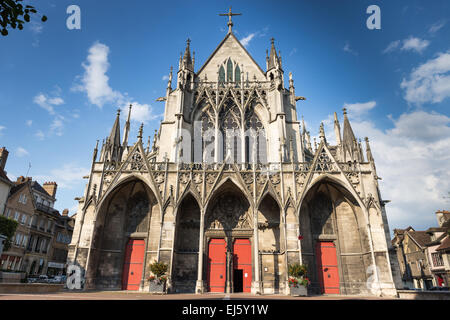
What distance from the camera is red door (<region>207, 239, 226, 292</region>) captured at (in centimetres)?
1700

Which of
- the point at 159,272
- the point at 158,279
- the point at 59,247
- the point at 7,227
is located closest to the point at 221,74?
the point at 159,272

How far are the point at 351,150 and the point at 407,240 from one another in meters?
28.1

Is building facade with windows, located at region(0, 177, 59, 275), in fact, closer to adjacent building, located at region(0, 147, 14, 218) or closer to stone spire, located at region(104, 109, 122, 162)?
adjacent building, located at region(0, 147, 14, 218)

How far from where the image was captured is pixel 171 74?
23.4 m

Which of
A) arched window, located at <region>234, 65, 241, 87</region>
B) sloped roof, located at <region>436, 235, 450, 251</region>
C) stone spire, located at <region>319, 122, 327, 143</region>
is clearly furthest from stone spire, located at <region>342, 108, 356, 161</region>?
sloped roof, located at <region>436, 235, 450, 251</region>

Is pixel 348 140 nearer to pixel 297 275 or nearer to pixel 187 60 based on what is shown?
pixel 297 275

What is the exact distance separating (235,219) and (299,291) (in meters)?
5.87

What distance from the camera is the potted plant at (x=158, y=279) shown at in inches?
586

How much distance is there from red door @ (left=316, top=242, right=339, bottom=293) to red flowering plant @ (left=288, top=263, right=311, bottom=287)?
9.77 feet

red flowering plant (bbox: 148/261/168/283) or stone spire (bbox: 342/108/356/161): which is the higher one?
stone spire (bbox: 342/108/356/161)

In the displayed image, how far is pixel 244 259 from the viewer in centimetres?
1758
